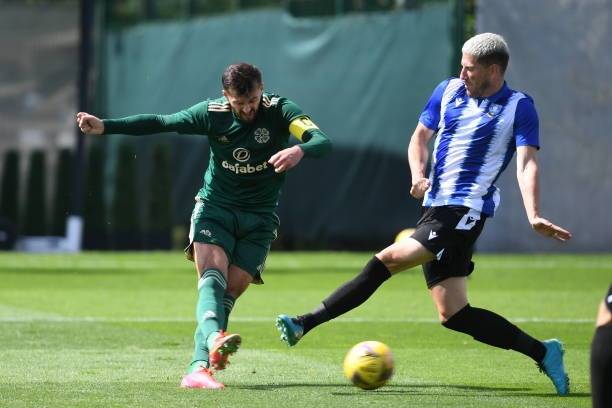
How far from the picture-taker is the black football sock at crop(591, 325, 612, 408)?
18.2ft

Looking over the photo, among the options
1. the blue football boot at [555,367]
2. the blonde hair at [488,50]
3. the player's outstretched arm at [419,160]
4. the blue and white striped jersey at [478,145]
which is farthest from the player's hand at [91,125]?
the blue football boot at [555,367]

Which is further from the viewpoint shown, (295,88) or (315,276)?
(295,88)

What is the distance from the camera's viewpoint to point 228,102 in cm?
909

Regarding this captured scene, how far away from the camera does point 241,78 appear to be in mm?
8617

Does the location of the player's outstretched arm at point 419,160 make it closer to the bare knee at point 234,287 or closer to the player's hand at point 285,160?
the player's hand at point 285,160

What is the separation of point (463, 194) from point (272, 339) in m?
3.74

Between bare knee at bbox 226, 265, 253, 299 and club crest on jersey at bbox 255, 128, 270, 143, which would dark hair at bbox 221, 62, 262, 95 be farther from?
bare knee at bbox 226, 265, 253, 299

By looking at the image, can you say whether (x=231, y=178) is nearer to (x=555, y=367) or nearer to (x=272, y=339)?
(x=555, y=367)

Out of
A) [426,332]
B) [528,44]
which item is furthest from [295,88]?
[426,332]

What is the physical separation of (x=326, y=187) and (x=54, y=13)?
22.1 feet

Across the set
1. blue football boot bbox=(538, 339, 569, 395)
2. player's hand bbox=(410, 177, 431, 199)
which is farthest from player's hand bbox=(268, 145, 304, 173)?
blue football boot bbox=(538, 339, 569, 395)

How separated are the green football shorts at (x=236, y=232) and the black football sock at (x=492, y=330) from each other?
1.26 m

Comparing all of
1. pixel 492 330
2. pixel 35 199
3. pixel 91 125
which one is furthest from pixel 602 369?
pixel 35 199

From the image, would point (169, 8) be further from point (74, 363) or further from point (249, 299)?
point (74, 363)
